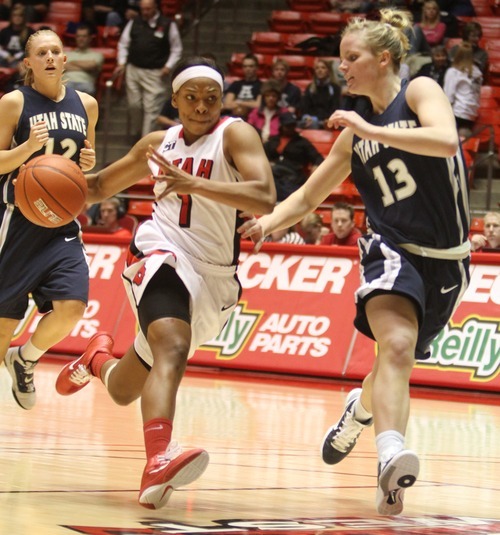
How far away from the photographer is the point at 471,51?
14234mm

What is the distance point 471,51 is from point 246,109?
2.94 metres

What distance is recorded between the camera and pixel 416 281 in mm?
4730

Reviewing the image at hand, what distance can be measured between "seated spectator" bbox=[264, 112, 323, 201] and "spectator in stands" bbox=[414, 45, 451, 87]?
5.30 ft

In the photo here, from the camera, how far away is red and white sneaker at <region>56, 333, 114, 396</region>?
614 centimetres

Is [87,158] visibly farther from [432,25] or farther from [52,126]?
[432,25]

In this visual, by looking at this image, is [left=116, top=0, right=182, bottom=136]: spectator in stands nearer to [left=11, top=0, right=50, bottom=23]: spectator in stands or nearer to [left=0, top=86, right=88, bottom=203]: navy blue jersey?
[left=11, top=0, right=50, bottom=23]: spectator in stands

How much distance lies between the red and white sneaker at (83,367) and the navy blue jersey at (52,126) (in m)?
1.03

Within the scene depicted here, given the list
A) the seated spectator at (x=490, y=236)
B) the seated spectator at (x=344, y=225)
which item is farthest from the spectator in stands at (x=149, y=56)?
the seated spectator at (x=490, y=236)

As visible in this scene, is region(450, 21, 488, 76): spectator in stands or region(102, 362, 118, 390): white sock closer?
region(102, 362, 118, 390): white sock

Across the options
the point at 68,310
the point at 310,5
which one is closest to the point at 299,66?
the point at 310,5

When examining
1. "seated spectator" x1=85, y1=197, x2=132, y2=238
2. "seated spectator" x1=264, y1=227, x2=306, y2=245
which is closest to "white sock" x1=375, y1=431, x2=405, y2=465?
"seated spectator" x1=264, y1=227, x2=306, y2=245

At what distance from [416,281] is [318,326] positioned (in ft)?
20.0

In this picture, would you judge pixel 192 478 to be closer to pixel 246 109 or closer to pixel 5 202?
pixel 5 202

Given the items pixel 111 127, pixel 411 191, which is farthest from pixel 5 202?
pixel 111 127
